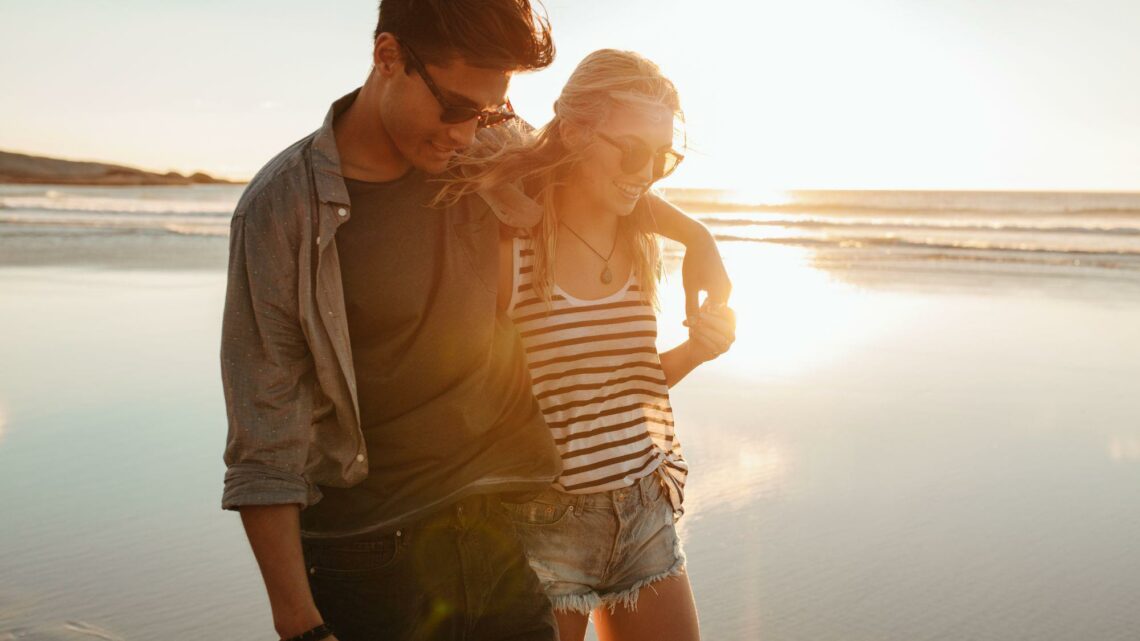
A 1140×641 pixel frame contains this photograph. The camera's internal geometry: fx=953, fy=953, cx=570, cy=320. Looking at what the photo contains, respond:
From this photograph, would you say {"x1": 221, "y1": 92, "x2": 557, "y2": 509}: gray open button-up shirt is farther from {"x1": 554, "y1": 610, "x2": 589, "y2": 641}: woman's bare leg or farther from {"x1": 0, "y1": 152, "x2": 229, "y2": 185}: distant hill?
{"x1": 0, "y1": 152, "x2": 229, "y2": 185}: distant hill

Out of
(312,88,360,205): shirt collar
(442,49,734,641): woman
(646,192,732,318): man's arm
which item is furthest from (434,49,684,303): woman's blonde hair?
(312,88,360,205): shirt collar

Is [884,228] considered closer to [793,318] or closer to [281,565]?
[793,318]

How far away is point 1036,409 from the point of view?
251 inches

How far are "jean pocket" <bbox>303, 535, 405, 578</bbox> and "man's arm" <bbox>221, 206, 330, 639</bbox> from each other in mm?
216

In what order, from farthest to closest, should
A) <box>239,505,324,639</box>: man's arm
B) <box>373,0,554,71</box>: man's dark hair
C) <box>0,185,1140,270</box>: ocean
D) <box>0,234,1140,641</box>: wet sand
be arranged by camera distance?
<box>0,185,1140,270</box>: ocean → <box>0,234,1140,641</box>: wet sand → <box>373,0,554,71</box>: man's dark hair → <box>239,505,324,639</box>: man's arm

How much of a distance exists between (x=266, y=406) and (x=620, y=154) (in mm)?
1242

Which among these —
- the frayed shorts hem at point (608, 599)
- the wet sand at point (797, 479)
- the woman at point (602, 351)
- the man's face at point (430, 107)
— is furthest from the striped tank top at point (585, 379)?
the wet sand at point (797, 479)

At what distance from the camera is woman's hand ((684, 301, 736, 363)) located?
262 cm

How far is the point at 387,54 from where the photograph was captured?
6.72ft

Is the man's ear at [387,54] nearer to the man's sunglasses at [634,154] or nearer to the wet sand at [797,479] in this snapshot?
the man's sunglasses at [634,154]

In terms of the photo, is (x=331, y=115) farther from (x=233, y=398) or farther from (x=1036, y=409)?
(x=1036, y=409)

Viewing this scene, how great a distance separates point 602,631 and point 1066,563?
2.58 meters

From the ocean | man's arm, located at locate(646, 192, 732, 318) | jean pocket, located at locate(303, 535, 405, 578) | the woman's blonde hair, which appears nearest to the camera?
jean pocket, located at locate(303, 535, 405, 578)

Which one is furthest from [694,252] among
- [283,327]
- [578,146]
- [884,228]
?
[884,228]
